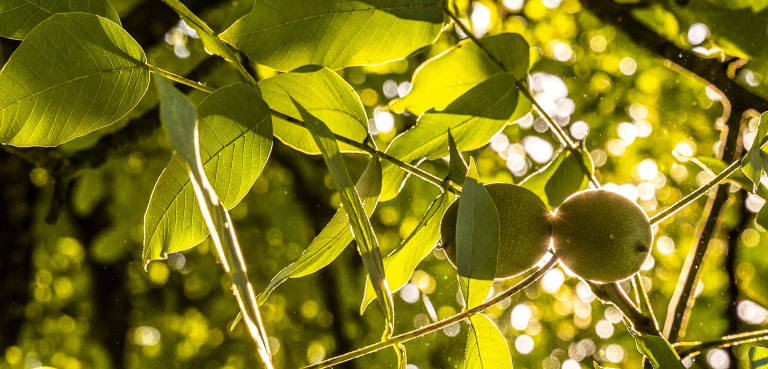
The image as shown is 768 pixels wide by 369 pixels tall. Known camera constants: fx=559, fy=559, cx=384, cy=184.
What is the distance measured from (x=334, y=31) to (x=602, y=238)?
0.71 meters

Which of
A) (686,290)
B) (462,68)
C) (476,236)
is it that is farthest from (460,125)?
(686,290)

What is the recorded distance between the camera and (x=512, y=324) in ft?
15.4

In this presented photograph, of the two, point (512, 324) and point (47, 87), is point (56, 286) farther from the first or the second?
point (47, 87)

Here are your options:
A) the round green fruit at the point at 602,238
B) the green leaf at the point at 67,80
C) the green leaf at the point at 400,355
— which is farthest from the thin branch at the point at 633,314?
the green leaf at the point at 67,80

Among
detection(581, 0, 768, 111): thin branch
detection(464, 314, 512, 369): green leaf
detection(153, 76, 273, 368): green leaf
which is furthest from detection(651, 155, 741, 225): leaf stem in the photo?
detection(153, 76, 273, 368): green leaf

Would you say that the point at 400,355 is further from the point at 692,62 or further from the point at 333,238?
the point at 692,62

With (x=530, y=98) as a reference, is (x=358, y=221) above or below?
above

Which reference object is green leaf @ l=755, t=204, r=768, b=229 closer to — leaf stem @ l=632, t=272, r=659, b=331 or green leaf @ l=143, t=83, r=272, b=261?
leaf stem @ l=632, t=272, r=659, b=331

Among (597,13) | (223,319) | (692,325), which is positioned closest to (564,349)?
(692,325)

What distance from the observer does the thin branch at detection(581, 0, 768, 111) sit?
6.66ft

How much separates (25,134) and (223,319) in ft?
12.2

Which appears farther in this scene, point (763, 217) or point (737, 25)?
point (737, 25)

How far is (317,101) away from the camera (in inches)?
47.6

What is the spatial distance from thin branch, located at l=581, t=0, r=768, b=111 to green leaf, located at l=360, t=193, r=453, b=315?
1463mm
